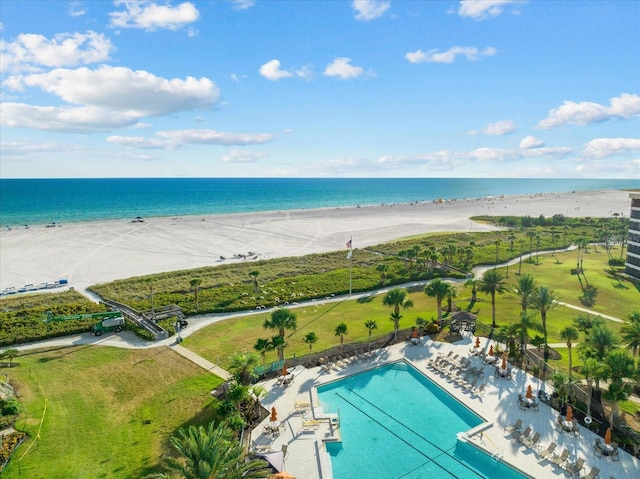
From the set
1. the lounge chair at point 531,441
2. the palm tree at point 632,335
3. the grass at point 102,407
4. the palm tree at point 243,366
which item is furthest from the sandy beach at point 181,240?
the palm tree at point 632,335

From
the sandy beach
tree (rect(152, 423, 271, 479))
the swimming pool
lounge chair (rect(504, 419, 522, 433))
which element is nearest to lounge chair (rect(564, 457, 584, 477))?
the swimming pool

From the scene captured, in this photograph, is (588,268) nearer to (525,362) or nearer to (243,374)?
(525,362)

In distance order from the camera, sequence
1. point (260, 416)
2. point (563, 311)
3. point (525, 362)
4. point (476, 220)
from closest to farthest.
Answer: point (260, 416) → point (525, 362) → point (563, 311) → point (476, 220)

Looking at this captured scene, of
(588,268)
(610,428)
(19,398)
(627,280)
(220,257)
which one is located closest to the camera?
(610,428)

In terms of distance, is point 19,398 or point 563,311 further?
point 563,311

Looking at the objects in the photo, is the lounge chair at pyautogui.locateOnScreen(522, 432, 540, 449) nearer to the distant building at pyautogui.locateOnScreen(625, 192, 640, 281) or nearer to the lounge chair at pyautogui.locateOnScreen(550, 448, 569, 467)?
the lounge chair at pyautogui.locateOnScreen(550, 448, 569, 467)

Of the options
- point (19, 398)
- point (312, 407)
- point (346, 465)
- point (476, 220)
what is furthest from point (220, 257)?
point (476, 220)
